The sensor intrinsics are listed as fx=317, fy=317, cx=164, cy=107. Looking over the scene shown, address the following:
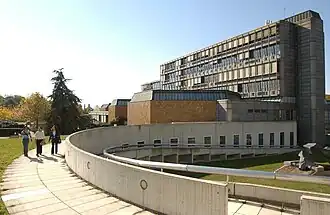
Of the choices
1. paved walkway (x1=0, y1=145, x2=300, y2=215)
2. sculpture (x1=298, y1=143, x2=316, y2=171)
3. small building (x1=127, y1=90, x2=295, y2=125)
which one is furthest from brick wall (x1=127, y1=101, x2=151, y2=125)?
paved walkway (x1=0, y1=145, x2=300, y2=215)

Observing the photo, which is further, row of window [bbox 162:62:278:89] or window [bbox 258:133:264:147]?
row of window [bbox 162:62:278:89]

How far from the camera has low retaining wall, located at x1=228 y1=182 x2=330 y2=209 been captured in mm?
9148

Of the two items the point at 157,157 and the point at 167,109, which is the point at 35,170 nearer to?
the point at 157,157

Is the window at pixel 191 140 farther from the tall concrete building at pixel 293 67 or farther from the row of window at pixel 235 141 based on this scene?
the tall concrete building at pixel 293 67

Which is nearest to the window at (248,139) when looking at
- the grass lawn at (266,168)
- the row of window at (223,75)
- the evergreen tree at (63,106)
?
the grass lawn at (266,168)

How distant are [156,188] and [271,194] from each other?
12.7 ft

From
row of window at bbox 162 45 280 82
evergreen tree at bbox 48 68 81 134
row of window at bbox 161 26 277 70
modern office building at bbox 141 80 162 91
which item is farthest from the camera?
modern office building at bbox 141 80 162 91

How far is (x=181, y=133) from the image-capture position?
37750 mm

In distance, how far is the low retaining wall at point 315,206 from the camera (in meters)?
5.52

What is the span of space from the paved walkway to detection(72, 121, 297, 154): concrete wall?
5.90 meters

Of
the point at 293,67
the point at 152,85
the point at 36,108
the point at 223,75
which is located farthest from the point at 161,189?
the point at 152,85

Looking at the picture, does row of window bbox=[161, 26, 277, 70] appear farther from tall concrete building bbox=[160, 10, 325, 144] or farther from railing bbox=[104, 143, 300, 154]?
railing bbox=[104, 143, 300, 154]

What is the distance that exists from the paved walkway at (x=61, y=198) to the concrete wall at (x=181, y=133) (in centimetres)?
590

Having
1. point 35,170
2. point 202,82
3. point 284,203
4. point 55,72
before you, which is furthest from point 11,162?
point 202,82
